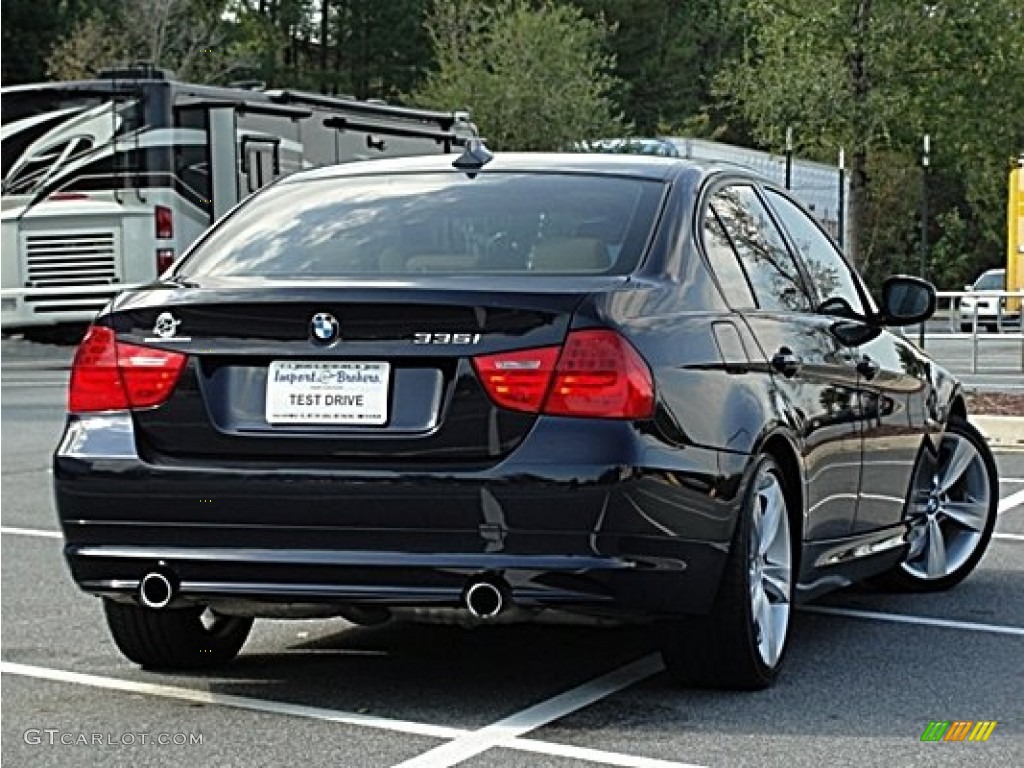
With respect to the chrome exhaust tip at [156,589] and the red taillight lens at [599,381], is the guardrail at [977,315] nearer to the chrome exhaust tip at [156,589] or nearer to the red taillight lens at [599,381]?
the red taillight lens at [599,381]

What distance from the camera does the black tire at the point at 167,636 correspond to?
653cm

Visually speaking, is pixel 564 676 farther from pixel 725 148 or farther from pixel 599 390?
pixel 725 148

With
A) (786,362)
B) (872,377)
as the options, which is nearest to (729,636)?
(786,362)

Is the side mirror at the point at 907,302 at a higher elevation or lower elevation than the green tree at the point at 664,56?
higher

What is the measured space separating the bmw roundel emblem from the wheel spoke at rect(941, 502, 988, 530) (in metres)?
3.51

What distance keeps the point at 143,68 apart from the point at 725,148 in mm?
23901

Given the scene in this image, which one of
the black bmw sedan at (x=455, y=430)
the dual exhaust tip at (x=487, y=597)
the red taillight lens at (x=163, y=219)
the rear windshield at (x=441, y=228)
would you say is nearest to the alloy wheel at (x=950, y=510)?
the black bmw sedan at (x=455, y=430)

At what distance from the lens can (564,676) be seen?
6.53 meters

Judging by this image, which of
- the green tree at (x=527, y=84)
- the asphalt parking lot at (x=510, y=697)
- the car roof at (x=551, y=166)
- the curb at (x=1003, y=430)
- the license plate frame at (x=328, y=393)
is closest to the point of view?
the asphalt parking lot at (x=510, y=697)

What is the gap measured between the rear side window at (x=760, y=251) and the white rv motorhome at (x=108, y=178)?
17.4 metres

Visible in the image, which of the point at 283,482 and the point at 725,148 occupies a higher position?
the point at 283,482

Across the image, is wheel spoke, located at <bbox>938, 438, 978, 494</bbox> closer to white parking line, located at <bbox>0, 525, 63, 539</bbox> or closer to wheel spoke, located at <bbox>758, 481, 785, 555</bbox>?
wheel spoke, located at <bbox>758, 481, 785, 555</bbox>

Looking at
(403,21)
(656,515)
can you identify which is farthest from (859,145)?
(403,21)

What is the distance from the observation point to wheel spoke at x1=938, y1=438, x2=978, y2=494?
8469 mm
